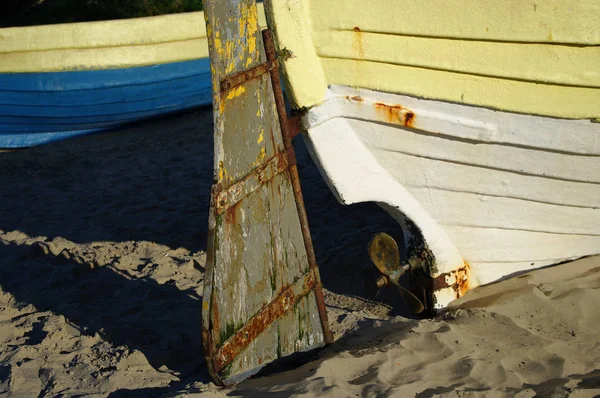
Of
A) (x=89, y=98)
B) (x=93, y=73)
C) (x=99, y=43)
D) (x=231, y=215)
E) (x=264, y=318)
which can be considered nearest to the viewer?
(x=231, y=215)

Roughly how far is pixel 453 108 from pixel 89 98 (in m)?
4.53

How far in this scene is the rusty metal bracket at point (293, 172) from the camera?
9.55 feet

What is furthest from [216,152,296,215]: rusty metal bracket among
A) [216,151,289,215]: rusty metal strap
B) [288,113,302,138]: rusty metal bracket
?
[288,113,302,138]: rusty metal bracket

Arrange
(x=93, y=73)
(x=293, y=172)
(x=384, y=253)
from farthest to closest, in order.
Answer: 1. (x=93, y=73)
2. (x=384, y=253)
3. (x=293, y=172)

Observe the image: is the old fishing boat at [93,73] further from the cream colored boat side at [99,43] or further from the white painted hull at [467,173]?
the white painted hull at [467,173]

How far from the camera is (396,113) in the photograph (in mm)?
2973

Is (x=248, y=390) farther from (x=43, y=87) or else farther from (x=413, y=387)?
(x=43, y=87)

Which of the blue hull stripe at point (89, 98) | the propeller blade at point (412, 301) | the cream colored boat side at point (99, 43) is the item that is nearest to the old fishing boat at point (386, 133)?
the propeller blade at point (412, 301)

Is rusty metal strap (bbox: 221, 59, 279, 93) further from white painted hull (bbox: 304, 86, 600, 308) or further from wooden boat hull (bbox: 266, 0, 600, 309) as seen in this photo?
white painted hull (bbox: 304, 86, 600, 308)

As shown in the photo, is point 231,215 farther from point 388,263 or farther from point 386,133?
point 388,263

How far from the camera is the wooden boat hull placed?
9.12 feet

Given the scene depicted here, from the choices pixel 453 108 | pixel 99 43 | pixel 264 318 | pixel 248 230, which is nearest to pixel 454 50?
pixel 453 108

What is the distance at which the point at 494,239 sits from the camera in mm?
3332

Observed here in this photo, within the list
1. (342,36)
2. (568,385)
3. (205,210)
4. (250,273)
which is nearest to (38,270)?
(205,210)
